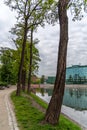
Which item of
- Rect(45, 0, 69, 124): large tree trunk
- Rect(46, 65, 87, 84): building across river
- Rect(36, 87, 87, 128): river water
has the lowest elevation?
Rect(36, 87, 87, 128): river water

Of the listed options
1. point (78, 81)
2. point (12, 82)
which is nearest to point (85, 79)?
point (78, 81)

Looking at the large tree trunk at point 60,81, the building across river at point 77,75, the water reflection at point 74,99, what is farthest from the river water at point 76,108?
the building across river at point 77,75

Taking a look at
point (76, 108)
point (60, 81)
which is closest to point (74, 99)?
point (76, 108)

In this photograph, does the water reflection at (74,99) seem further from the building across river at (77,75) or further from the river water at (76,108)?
the building across river at (77,75)

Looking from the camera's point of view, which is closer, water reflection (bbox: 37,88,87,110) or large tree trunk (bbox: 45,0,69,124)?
large tree trunk (bbox: 45,0,69,124)

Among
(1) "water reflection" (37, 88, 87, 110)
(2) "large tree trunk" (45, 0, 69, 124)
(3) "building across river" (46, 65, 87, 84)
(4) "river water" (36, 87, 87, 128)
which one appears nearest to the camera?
(2) "large tree trunk" (45, 0, 69, 124)

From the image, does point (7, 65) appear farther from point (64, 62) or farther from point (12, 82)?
point (64, 62)

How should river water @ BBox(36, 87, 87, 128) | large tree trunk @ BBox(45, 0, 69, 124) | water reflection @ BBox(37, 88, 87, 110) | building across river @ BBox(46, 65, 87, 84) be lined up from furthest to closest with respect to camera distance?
building across river @ BBox(46, 65, 87, 84), water reflection @ BBox(37, 88, 87, 110), river water @ BBox(36, 87, 87, 128), large tree trunk @ BBox(45, 0, 69, 124)

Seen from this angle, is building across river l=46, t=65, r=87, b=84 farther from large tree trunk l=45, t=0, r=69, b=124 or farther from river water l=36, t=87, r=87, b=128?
large tree trunk l=45, t=0, r=69, b=124

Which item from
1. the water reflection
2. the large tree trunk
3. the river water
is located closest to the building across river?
the water reflection

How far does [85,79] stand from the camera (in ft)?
465

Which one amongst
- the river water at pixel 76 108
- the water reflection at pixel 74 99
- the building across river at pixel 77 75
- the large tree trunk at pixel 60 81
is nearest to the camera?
the large tree trunk at pixel 60 81

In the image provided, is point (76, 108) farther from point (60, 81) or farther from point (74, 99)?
point (60, 81)

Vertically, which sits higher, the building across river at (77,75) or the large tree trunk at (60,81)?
the building across river at (77,75)
